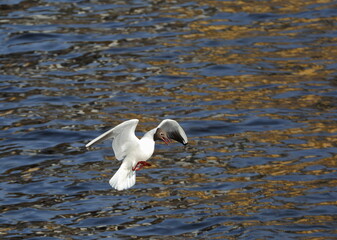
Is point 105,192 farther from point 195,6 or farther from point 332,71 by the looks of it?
point 195,6

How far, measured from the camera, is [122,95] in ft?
54.0

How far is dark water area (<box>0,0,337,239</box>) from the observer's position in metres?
12.1

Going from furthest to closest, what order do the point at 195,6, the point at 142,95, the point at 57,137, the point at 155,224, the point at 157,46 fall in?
1. the point at 195,6
2. the point at 157,46
3. the point at 142,95
4. the point at 57,137
5. the point at 155,224

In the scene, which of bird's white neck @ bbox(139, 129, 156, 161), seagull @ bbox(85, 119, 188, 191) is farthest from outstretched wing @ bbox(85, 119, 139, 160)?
bird's white neck @ bbox(139, 129, 156, 161)

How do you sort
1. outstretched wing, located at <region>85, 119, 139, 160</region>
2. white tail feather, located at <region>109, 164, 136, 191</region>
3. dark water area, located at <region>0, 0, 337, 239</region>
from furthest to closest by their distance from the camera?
dark water area, located at <region>0, 0, 337, 239</region> < white tail feather, located at <region>109, 164, 136, 191</region> < outstretched wing, located at <region>85, 119, 139, 160</region>

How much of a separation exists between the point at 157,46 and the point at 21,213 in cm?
701

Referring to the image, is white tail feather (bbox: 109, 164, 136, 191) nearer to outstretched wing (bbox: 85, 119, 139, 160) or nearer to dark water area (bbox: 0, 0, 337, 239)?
outstretched wing (bbox: 85, 119, 139, 160)

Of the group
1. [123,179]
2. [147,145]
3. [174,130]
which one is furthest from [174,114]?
[147,145]

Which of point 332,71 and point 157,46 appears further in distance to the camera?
point 157,46

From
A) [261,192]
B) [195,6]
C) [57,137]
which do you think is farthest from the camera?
[195,6]

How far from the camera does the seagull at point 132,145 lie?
36.3 feet

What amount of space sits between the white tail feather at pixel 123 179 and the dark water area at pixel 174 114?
0.69 m

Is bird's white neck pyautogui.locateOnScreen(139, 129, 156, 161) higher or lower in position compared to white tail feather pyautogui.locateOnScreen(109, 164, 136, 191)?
higher

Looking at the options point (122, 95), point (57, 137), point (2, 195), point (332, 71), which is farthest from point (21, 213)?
point (332, 71)
